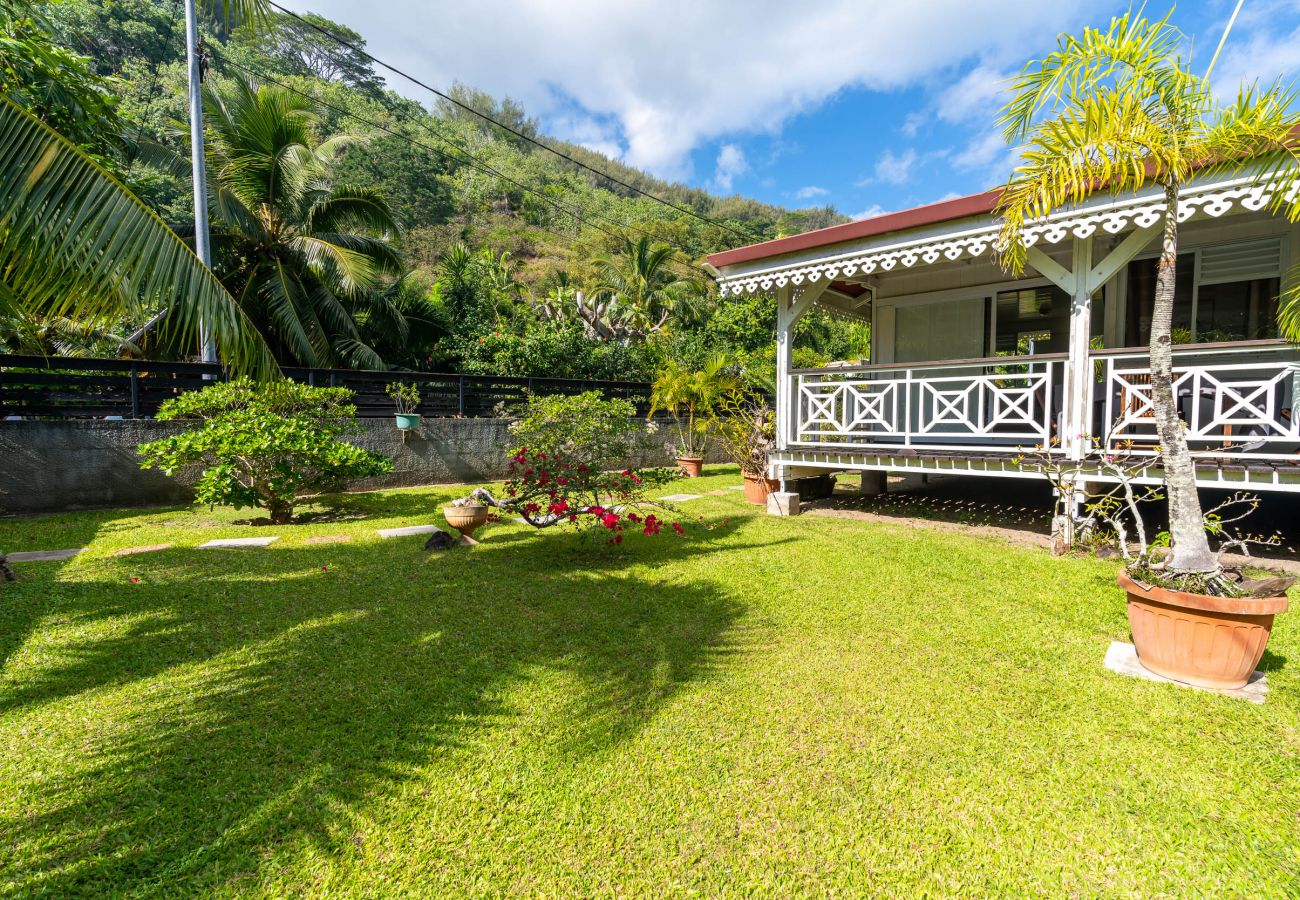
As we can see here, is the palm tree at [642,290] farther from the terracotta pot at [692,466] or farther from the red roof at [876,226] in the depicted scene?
the red roof at [876,226]

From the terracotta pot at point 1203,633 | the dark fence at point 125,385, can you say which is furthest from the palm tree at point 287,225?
the terracotta pot at point 1203,633

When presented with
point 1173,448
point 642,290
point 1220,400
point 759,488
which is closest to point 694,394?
point 759,488

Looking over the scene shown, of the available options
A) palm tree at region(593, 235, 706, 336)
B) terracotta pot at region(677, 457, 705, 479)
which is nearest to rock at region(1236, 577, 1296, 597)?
terracotta pot at region(677, 457, 705, 479)

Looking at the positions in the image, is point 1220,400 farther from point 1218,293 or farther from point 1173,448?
point 1173,448

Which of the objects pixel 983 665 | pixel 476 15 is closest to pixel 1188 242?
pixel 983 665

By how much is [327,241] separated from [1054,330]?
15.0m

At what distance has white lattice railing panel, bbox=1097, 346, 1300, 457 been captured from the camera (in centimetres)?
505

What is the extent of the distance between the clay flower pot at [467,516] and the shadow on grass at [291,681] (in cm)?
60

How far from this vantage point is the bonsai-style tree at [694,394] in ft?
35.4

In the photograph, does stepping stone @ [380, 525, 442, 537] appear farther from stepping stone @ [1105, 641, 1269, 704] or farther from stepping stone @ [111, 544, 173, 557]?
stepping stone @ [1105, 641, 1269, 704]

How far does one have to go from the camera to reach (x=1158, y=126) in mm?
3420

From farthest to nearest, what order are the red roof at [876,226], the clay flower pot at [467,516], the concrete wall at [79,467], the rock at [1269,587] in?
the concrete wall at [79,467] → the clay flower pot at [467,516] → the red roof at [876,226] → the rock at [1269,587]

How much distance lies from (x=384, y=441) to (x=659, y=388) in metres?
5.02

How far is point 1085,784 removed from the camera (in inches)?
89.5
